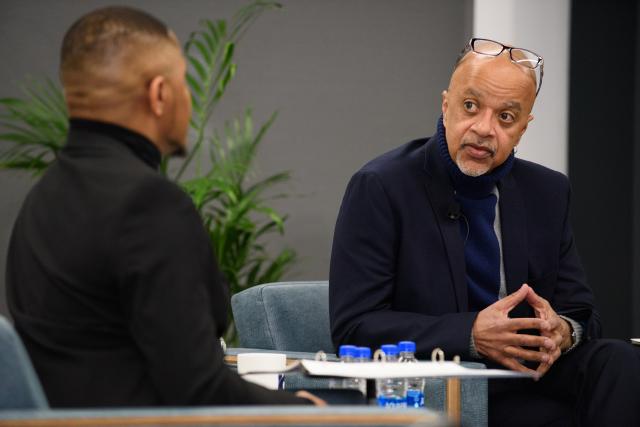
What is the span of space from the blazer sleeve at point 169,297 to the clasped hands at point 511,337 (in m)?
1.02

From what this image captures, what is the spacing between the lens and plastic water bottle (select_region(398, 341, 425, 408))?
1916 mm

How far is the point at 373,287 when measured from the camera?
2.45 metres

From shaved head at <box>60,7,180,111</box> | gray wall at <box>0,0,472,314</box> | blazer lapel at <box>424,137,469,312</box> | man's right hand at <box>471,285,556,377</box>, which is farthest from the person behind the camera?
gray wall at <box>0,0,472,314</box>

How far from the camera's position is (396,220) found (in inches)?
100

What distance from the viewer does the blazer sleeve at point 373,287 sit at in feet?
7.68

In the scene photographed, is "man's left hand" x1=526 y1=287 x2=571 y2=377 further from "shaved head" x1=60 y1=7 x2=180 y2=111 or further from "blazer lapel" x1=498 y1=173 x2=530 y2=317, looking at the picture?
"shaved head" x1=60 y1=7 x2=180 y2=111

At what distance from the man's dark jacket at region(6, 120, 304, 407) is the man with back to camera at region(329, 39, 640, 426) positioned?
91cm

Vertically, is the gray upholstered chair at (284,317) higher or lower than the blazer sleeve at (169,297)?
lower

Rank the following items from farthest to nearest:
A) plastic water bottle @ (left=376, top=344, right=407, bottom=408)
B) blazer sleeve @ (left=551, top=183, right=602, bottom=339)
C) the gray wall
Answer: the gray wall, blazer sleeve @ (left=551, top=183, right=602, bottom=339), plastic water bottle @ (left=376, top=344, right=407, bottom=408)

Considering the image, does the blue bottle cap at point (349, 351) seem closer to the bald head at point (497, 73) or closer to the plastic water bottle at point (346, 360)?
the plastic water bottle at point (346, 360)

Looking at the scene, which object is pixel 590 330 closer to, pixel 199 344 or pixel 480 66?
pixel 480 66

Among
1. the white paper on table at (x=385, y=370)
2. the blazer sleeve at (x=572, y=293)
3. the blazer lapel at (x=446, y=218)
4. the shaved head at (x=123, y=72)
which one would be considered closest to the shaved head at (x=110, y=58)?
the shaved head at (x=123, y=72)

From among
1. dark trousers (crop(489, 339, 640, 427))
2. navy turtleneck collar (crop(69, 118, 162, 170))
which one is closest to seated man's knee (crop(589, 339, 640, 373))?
dark trousers (crop(489, 339, 640, 427))

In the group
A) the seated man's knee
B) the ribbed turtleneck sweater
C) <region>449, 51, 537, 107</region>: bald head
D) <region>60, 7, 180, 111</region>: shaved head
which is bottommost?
the seated man's knee
